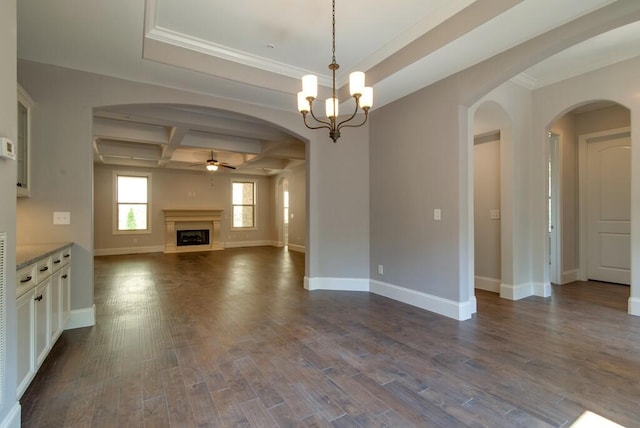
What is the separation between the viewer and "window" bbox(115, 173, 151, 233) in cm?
923

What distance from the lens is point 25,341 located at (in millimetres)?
1999

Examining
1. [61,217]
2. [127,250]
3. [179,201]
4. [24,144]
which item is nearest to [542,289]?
[61,217]

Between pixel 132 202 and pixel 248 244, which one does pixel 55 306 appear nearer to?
pixel 132 202

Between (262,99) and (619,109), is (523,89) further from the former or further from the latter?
(262,99)

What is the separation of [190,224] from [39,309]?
8.10m

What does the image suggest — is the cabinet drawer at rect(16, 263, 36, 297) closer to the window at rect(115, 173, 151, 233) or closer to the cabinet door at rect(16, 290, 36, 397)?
the cabinet door at rect(16, 290, 36, 397)

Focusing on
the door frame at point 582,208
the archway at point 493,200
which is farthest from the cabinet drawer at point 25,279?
the door frame at point 582,208

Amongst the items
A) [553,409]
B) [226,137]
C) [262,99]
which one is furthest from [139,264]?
[553,409]

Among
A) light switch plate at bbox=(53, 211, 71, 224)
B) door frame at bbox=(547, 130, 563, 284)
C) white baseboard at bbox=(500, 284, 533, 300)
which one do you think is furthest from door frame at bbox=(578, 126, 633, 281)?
light switch plate at bbox=(53, 211, 71, 224)

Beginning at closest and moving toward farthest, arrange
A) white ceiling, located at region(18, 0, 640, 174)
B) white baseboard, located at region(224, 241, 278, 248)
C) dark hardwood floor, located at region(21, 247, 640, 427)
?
dark hardwood floor, located at region(21, 247, 640, 427), white ceiling, located at region(18, 0, 640, 174), white baseboard, located at region(224, 241, 278, 248)

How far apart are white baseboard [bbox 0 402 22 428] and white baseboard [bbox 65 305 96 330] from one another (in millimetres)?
1763

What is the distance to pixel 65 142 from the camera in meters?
3.22

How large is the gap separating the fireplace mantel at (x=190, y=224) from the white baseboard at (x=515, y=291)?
836 centimetres

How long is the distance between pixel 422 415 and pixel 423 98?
132 inches
